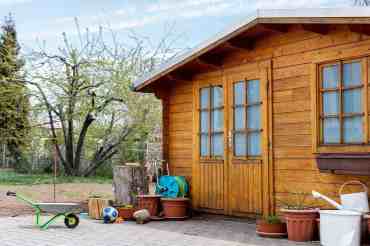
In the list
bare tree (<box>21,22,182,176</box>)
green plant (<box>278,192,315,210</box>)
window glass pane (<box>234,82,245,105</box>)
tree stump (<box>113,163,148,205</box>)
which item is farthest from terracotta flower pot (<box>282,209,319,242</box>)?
bare tree (<box>21,22,182,176</box>)

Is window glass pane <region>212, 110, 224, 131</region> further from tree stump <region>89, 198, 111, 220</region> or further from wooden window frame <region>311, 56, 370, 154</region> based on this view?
tree stump <region>89, 198, 111, 220</region>

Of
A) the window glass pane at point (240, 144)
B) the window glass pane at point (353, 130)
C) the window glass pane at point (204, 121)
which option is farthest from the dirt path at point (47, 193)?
the window glass pane at point (353, 130)

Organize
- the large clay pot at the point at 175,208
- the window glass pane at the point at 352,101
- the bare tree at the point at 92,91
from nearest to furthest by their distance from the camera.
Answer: the window glass pane at the point at 352,101 < the large clay pot at the point at 175,208 < the bare tree at the point at 92,91

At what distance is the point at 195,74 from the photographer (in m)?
9.41

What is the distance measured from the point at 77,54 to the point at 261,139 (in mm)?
10830

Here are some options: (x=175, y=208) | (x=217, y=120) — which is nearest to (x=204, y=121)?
(x=217, y=120)

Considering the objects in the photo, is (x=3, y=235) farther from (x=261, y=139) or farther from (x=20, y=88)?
(x=20, y=88)

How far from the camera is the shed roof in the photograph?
6.23m

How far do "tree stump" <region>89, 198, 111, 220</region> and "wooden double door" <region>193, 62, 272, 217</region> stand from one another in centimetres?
149

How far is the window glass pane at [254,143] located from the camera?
8.16 m

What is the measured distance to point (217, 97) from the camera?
8938 millimetres

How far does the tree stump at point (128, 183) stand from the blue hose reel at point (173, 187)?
0.35 meters

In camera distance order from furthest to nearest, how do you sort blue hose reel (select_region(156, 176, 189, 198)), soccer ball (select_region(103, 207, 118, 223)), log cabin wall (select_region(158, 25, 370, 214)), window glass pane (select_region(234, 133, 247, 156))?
blue hose reel (select_region(156, 176, 189, 198))
soccer ball (select_region(103, 207, 118, 223))
window glass pane (select_region(234, 133, 247, 156))
log cabin wall (select_region(158, 25, 370, 214))

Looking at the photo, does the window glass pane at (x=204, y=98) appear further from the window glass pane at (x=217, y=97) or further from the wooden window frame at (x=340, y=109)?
the wooden window frame at (x=340, y=109)
